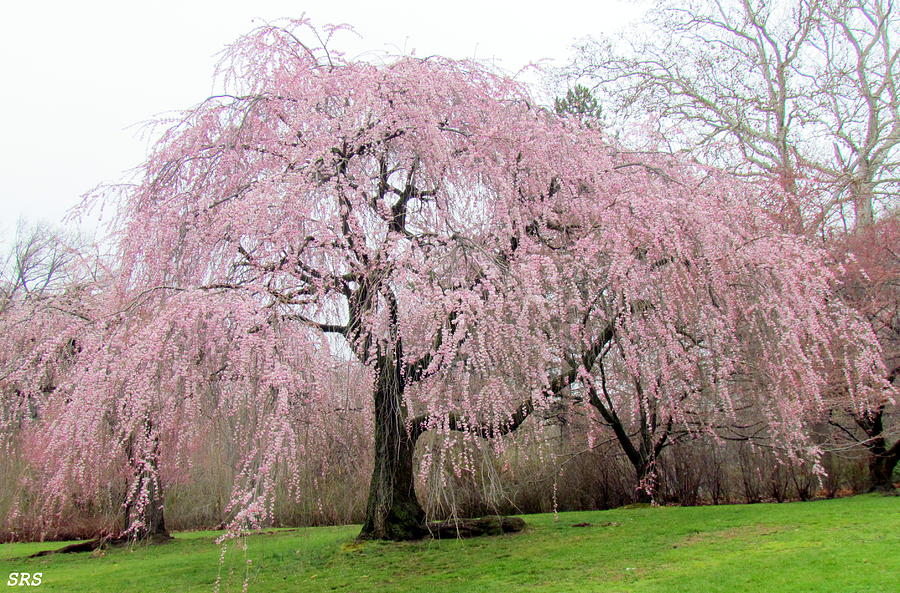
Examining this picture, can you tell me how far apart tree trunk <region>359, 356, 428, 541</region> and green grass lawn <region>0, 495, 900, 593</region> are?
0.22m

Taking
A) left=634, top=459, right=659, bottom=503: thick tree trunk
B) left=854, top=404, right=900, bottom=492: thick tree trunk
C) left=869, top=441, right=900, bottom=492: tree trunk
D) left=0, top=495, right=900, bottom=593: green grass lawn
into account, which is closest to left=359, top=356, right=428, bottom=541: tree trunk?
left=0, top=495, right=900, bottom=593: green grass lawn

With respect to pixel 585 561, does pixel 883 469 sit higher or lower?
higher

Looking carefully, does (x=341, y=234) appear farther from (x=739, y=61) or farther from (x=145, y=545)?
(x=739, y=61)

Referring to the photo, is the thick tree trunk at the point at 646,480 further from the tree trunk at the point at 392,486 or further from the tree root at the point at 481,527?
the tree trunk at the point at 392,486

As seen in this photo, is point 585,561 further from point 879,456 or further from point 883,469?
point 883,469

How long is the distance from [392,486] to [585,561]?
83.6 inches

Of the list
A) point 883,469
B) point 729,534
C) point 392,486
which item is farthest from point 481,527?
point 883,469

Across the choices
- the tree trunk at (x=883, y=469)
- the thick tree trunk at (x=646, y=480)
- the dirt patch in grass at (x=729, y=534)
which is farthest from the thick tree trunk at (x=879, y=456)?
the dirt patch in grass at (x=729, y=534)

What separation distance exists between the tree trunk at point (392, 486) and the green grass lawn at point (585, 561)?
0.22 m

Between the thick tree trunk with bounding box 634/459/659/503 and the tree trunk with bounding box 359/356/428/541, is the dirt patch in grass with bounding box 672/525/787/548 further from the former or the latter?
the thick tree trunk with bounding box 634/459/659/503

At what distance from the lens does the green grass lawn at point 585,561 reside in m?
4.53

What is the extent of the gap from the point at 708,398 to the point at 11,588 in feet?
24.8

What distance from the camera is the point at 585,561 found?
578cm

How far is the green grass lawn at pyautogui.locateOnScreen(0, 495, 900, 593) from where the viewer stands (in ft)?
14.9
